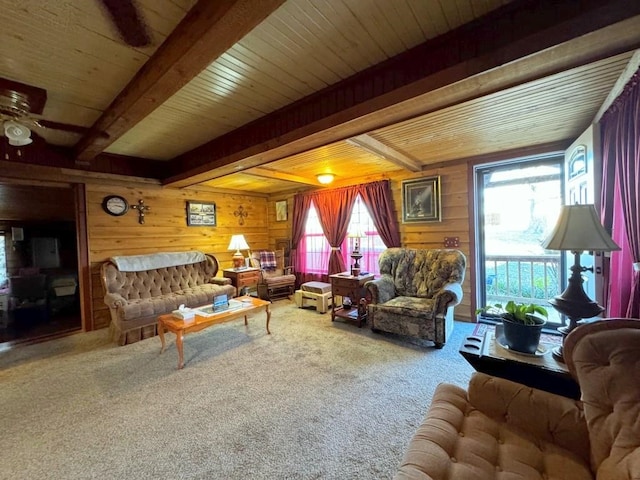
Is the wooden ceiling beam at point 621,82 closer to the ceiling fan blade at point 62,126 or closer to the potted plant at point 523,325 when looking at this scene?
the potted plant at point 523,325

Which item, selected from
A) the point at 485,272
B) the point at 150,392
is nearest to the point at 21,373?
the point at 150,392

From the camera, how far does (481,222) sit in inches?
150

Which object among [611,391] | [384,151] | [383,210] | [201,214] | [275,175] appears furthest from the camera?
[201,214]

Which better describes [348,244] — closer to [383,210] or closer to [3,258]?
[383,210]

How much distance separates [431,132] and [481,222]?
67.4 inches

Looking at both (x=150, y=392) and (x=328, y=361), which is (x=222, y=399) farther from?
(x=328, y=361)

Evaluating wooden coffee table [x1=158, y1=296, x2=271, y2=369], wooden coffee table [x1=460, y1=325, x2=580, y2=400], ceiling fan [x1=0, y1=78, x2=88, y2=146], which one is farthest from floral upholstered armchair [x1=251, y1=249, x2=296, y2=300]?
wooden coffee table [x1=460, y1=325, x2=580, y2=400]

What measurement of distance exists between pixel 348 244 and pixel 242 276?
1.98m

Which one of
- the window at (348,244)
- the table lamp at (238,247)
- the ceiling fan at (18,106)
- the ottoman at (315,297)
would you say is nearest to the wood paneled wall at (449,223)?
the window at (348,244)

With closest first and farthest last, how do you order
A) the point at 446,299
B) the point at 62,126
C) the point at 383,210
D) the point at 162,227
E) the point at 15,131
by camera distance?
the point at 15,131 < the point at 62,126 < the point at 446,299 < the point at 383,210 < the point at 162,227

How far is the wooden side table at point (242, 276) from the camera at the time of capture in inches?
190

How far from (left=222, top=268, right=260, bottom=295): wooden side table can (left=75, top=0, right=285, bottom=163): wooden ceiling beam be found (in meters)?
2.98

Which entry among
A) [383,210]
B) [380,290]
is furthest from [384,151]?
[380,290]

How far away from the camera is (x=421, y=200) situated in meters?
4.10
